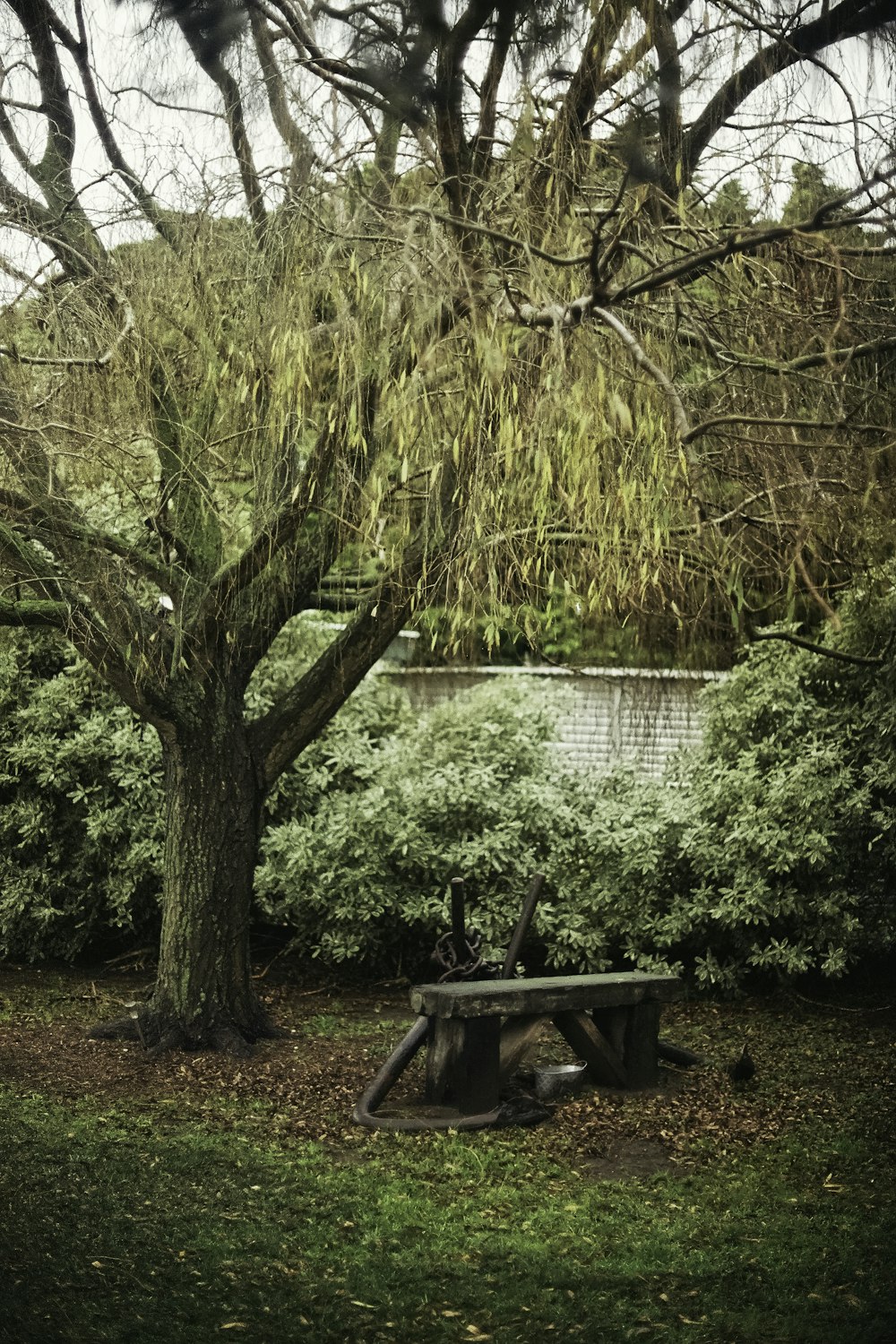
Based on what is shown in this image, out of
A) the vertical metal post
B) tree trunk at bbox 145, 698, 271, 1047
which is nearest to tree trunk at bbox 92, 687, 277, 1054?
tree trunk at bbox 145, 698, 271, 1047

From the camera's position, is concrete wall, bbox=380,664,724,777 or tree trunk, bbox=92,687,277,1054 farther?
concrete wall, bbox=380,664,724,777

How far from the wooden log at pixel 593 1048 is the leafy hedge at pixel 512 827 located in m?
1.91

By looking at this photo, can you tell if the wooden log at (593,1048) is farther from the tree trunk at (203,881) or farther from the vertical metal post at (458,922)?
the tree trunk at (203,881)

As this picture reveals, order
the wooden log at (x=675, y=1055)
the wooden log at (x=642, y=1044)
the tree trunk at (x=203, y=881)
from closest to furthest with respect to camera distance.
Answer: the wooden log at (x=642, y=1044), the wooden log at (x=675, y=1055), the tree trunk at (x=203, y=881)

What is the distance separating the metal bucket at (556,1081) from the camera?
6215 millimetres

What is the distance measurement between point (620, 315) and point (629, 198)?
394 millimetres

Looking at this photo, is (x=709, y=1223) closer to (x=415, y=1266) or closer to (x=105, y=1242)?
(x=415, y=1266)

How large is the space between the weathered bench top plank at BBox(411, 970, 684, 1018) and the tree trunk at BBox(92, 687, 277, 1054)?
138cm

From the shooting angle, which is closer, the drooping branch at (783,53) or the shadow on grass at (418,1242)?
the drooping branch at (783,53)

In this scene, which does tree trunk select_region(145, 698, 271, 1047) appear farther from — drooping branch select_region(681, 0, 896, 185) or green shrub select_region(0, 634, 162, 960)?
drooping branch select_region(681, 0, 896, 185)

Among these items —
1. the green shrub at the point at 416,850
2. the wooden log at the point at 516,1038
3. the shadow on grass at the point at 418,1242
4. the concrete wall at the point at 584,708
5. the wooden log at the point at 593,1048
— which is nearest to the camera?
the shadow on grass at the point at 418,1242

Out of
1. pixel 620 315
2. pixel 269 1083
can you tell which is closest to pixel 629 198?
pixel 620 315

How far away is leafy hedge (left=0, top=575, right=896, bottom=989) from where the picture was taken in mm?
8195

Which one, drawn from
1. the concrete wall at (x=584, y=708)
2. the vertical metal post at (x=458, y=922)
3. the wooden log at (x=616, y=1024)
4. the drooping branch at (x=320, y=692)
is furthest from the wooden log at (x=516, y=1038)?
the concrete wall at (x=584, y=708)
